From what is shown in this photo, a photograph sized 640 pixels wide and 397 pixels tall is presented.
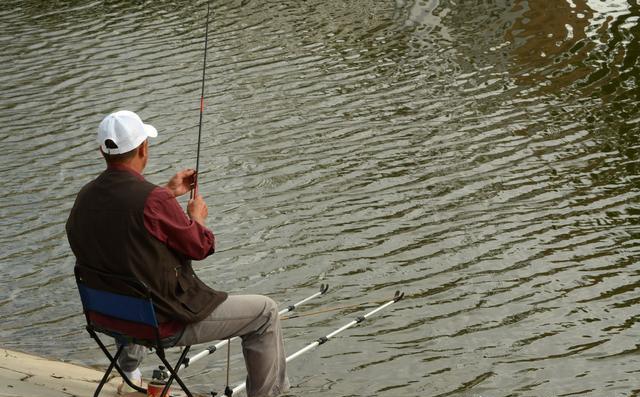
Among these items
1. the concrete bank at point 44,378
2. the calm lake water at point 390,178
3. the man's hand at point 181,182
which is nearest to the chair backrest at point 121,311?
the man's hand at point 181,182

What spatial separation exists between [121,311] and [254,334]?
73cm

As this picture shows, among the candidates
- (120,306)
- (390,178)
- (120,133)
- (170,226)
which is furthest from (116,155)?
(390,178)

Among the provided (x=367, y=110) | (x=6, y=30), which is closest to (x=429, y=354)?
(x=367, y=110)

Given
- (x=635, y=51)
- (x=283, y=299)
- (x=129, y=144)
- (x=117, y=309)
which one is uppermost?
(x=129, y=144)

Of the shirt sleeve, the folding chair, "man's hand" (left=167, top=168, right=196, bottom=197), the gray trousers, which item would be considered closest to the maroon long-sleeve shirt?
the shirt sleeve

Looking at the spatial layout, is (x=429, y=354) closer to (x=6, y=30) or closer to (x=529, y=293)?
(x=529, y=293)

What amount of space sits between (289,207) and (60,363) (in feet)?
12.3

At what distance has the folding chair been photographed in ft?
17.2

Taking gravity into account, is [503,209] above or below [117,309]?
below

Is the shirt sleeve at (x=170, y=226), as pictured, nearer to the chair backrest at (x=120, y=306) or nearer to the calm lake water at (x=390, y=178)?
the chair backrest at (x=120, y=306)

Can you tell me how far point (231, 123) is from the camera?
46.3 feet

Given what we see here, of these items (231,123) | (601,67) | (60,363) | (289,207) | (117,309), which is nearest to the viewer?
(117,309)

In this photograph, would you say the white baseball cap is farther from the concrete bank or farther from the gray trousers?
the concrete bank

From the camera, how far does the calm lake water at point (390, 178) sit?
24.8 ft
